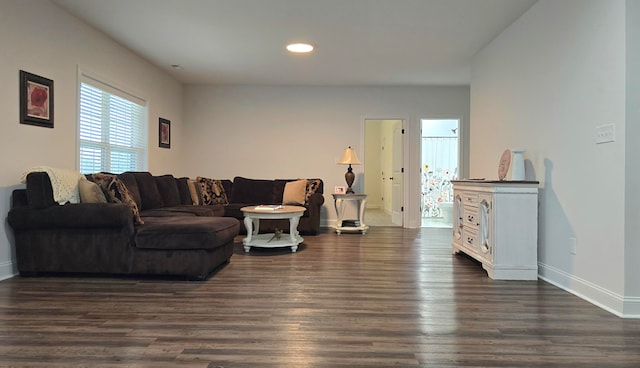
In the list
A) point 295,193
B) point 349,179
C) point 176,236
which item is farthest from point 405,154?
point 176,236

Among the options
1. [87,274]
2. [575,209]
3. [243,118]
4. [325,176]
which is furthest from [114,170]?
[575,209]

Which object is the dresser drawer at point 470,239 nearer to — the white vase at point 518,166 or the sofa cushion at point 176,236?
the white vase at point 518,166

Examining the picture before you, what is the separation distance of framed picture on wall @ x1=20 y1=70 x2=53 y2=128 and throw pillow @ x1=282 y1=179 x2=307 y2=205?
323 centimetres

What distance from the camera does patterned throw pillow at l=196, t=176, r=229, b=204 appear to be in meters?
5.96

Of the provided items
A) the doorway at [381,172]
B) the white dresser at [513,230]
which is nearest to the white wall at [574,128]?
the white dresser at [513,230]

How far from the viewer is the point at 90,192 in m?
3.41

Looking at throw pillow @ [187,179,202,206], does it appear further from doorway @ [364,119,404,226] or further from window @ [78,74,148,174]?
doorway @ [364,119,404,226]

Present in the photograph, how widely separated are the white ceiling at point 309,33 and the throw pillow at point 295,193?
1.71 m

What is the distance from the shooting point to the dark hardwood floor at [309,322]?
6.07 feet

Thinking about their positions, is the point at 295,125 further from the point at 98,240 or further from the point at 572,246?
the point at 572,246

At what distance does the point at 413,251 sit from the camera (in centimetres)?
467

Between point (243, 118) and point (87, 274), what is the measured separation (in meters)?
4.17

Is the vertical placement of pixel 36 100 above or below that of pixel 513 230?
above

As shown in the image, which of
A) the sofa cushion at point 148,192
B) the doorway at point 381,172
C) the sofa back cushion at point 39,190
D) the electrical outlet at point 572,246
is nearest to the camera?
the electrical outlet at point 572,246
